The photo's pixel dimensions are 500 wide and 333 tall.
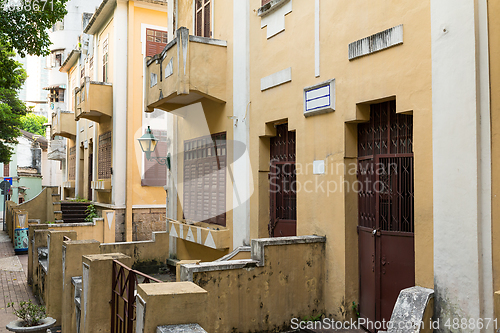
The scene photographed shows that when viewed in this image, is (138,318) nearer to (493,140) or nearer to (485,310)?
(485,310)

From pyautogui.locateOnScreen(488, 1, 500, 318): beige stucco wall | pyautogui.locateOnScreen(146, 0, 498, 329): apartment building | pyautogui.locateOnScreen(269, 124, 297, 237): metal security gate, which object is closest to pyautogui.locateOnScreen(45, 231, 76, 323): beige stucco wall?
pyautogui.locateOnScreen(146, 0, 498, 329): apartment building

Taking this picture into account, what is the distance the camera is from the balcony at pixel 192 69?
31.7ft

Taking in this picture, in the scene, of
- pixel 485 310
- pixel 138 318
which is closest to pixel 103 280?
pixel 138 318

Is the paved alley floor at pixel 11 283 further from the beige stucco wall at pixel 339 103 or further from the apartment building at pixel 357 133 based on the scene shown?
the beige stucco wall at pixel 339 103

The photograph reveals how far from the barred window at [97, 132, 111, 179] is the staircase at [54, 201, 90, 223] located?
1.66 metres

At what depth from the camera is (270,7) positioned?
8.71m

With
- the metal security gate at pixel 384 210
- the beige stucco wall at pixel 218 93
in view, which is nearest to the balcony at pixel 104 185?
the beige stucco wall at pixel 218 93

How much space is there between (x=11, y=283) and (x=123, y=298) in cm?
839

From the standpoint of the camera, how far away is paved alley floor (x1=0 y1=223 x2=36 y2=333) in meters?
9.84

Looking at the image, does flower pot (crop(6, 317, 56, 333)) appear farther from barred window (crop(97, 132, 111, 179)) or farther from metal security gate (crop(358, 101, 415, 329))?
barred window (crop(97, 132, 111, 179))

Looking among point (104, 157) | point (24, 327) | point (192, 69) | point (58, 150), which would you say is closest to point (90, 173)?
point (104, 157)

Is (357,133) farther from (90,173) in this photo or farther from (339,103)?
(90,173)

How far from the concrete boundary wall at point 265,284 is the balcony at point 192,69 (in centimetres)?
435

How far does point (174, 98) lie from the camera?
1085cm
